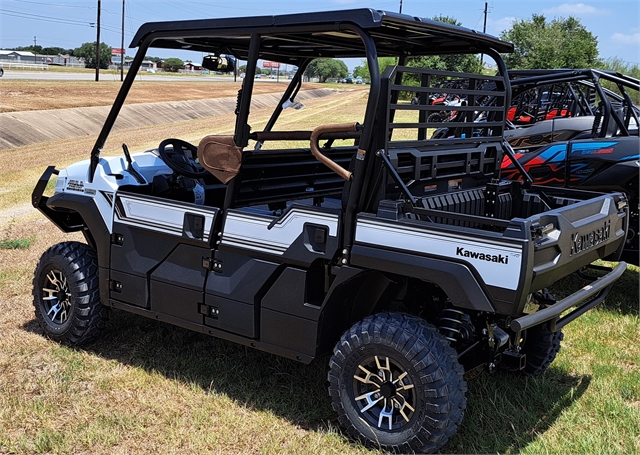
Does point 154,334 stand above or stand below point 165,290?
below

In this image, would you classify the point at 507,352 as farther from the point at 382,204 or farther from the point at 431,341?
the point at 382,204

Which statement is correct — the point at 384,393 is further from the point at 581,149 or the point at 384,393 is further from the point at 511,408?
the point at 581,149

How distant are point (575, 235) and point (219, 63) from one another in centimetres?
250

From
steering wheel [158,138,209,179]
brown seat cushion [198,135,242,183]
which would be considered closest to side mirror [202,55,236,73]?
steering wheel [158,138,209,179]

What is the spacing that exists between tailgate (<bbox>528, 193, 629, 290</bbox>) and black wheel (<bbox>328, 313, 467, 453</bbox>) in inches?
23.6

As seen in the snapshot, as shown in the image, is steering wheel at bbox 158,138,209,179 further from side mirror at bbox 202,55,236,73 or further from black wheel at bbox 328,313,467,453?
black wheel at bbox 328,313,467,453

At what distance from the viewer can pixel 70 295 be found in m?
4.89

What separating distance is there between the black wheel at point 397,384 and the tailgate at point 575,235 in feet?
1.97

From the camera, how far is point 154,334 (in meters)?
5.16

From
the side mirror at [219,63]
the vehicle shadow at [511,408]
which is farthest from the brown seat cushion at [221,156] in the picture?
the vehicle shadow at [511,408]

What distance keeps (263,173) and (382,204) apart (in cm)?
125

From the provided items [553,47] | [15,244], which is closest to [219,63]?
[15,244]

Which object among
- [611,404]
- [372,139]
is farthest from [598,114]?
[372,139]

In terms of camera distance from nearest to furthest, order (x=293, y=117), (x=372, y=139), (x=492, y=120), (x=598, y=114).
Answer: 1. (x=372, y=139)
2. (x=492, y=120)
3. (x=598, y=114)
4. (x=293, y=117)
